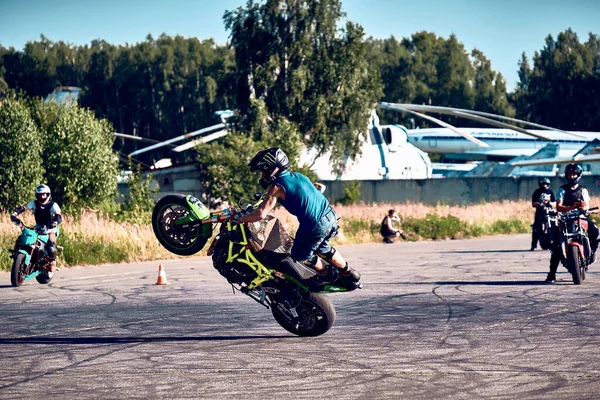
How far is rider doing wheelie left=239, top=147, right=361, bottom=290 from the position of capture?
28.3ft

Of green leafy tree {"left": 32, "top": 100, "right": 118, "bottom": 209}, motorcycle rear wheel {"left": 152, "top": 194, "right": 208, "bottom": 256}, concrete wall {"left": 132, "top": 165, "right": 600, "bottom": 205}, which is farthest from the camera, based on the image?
concrete wall {"left": 132, "top": 165, "right": 600, "bottom": 205}

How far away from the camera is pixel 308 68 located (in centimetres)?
5503

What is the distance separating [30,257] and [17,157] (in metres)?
18.1

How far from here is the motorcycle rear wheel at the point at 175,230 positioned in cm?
945

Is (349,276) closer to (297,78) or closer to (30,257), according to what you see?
(30,257)

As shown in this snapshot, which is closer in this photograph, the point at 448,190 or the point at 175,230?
the point at 175,230

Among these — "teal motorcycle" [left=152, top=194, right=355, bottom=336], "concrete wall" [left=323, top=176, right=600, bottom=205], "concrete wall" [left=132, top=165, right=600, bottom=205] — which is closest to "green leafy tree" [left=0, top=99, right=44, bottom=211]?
"concrete wall" [left=132, top=165, right=600, bottom=205]

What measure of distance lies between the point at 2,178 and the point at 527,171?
123ft

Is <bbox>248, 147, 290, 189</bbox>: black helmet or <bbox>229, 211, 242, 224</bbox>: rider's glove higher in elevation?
<bbox>248, 147, 290, 189</bbox>: black helmet

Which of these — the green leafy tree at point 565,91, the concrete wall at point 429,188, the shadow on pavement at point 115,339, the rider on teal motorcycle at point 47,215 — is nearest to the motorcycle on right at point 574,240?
the shadow on pavement at point 115,339

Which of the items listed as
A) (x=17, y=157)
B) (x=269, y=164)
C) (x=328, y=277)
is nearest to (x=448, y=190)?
(x=17, y=157)

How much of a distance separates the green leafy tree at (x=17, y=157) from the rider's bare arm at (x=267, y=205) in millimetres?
25189

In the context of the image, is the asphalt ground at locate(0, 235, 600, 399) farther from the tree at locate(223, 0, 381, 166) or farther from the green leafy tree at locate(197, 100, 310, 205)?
the tree at locate(223, 0, 381, 166)

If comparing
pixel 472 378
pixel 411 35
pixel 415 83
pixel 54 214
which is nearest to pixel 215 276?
pixel 54 214
